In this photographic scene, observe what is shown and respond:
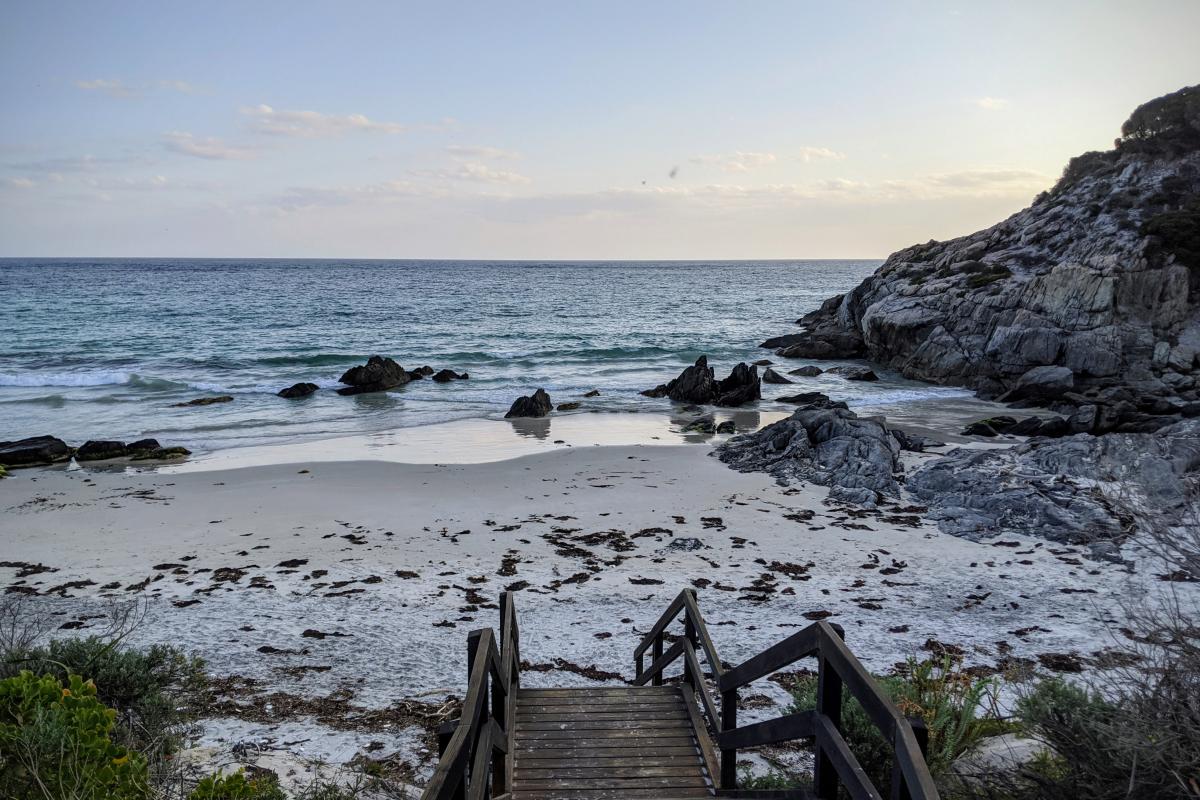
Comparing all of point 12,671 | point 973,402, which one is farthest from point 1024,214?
point 12,671

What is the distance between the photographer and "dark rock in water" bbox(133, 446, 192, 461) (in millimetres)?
19594

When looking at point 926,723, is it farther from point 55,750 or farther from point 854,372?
point 854,372

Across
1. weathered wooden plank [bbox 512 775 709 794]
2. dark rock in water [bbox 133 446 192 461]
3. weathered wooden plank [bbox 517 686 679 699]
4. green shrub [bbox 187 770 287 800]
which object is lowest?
dark rock in water [bbox 133 446 192 461]

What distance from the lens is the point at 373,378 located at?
3259 cm

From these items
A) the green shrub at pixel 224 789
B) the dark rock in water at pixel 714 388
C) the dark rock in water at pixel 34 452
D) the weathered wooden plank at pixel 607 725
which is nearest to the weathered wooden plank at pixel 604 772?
the weathered wooden plank at pixel 607 725

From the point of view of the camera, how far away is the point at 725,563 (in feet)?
38.1

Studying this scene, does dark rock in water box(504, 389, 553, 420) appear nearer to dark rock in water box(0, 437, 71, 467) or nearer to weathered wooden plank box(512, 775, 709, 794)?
dark rock in water box(0, 437, 71, 467)

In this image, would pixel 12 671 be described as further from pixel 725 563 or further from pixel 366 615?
pixel 725 563

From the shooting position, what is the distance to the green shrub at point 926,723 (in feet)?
17.1

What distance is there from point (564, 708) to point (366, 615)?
14.3ft

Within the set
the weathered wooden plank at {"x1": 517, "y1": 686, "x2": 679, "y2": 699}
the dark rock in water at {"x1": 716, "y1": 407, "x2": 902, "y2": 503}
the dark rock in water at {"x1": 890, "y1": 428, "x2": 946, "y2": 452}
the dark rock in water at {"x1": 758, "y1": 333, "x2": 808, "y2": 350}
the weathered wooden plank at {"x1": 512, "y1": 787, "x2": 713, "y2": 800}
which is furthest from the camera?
the dark rock in water at {"x1": 758, "y1": 333, "x2": 808, "y2": 350}

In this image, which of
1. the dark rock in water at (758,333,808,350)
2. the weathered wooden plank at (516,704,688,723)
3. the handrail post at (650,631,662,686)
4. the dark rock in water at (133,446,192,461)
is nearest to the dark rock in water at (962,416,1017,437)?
the handrail post at (650,631,662,686)

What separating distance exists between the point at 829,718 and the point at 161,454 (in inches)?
A: 810

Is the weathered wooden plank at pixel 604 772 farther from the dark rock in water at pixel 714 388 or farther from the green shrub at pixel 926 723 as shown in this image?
the dark rock in water at pixel 714 388
